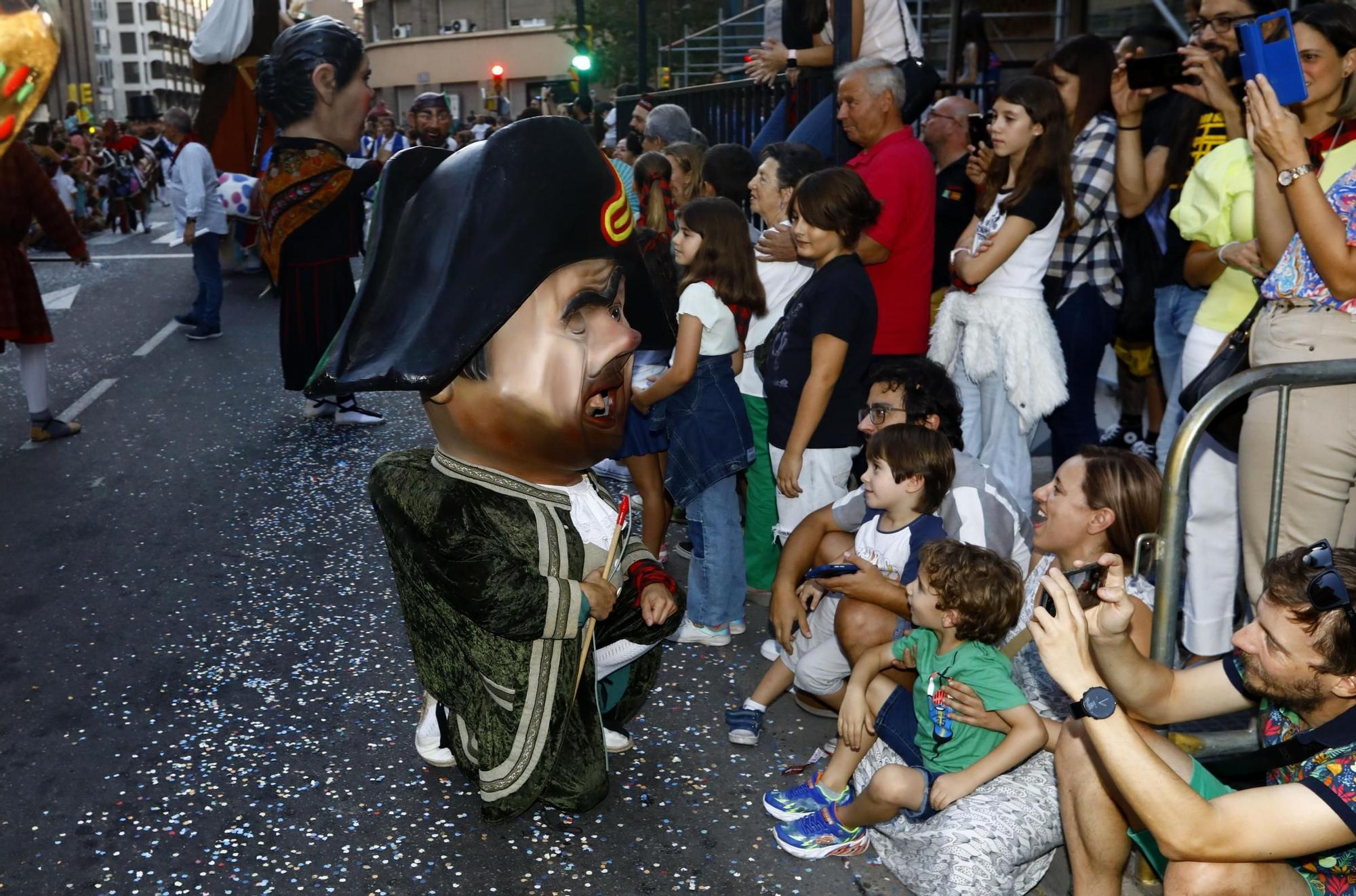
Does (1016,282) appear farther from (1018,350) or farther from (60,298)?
(60,298)

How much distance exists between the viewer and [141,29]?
11575cm

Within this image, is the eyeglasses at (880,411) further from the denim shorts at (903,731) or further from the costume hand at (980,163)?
the costume hand at (980,163)

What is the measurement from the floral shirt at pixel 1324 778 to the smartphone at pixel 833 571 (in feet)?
3.32

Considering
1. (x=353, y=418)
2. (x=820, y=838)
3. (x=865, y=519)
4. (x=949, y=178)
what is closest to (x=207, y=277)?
(x=353, y=418)

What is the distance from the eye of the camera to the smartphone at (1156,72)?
4383 millimetres

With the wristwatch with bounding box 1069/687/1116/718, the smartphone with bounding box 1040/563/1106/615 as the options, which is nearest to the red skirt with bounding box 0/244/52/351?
the smartphone with bounding box 1040/563/1106/615

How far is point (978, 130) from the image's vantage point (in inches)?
200

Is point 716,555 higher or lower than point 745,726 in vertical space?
higher

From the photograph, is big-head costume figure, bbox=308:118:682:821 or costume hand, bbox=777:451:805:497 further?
costume hand, bbox=777:451:805:497

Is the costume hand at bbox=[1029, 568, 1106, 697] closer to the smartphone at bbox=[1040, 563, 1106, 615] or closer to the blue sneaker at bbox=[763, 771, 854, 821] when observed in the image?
the smartphone at bbox=[1040, 563, 1106, 615]

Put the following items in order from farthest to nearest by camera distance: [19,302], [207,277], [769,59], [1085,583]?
[207,277], [19,302], [769,59], [1085,583]

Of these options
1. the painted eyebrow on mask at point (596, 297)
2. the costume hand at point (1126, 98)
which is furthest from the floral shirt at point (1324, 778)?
the costume hand at point (1126, 98)

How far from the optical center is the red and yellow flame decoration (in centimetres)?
313

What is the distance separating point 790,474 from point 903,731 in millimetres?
1301
